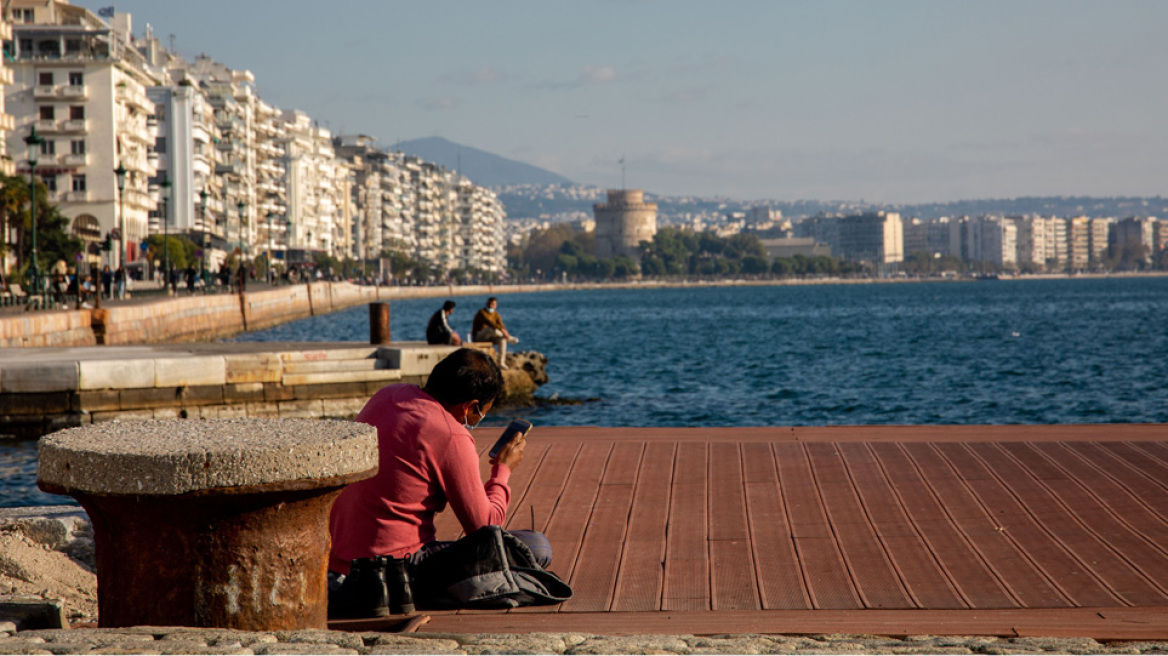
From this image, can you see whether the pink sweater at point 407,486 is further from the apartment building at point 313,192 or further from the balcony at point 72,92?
the apartment building at point 313,192

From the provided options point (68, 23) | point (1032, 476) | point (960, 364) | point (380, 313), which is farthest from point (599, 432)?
point (68, 23)

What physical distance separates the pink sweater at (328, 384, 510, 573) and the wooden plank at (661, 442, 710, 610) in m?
0.99

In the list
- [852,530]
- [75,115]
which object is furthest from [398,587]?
[75,115]

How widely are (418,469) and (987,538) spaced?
3209 millimetres

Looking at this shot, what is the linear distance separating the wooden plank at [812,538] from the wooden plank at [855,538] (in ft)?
0.16

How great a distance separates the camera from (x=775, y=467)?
325 inches

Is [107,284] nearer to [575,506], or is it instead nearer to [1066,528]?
[575,506]

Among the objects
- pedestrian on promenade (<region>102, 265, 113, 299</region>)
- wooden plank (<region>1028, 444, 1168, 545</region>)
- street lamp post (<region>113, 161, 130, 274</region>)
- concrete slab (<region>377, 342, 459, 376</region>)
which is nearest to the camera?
wooden plank (<region>1028, 444, 1168, 545</region>)

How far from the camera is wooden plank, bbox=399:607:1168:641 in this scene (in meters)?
4.84

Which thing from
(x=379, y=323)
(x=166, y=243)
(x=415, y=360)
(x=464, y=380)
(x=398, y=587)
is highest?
(x=166, y=243)

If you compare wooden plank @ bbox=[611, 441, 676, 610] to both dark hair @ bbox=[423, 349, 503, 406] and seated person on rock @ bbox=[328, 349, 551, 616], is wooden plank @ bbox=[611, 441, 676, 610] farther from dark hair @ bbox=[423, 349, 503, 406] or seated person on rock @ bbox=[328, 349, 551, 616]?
dark hair @ bbox=[423, 349, 503, 406]

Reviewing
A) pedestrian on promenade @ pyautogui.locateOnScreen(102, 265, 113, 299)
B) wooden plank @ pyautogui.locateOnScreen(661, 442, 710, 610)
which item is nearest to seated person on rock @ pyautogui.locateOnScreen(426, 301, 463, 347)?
wooden plank @ pyautogui.locateOnScreen(661, 442, 710, 610)

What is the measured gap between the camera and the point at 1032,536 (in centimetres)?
645

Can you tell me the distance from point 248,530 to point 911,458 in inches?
224
